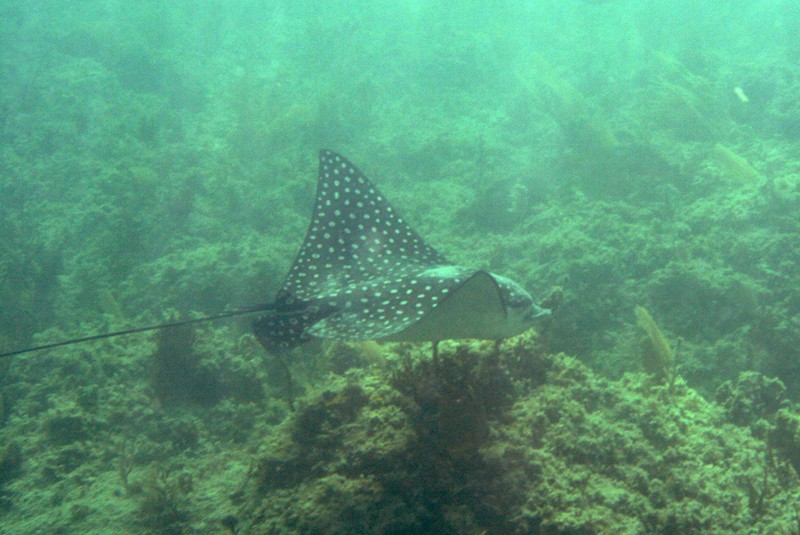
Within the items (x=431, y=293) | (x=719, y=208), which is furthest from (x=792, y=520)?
(x=719, y=208)

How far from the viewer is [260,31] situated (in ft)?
91.8

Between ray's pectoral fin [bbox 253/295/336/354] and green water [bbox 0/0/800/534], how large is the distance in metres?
0.60

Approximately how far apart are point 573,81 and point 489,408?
68.9 ft

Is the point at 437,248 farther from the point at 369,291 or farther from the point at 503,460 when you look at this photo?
the point at 503,460

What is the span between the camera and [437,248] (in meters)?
10.1

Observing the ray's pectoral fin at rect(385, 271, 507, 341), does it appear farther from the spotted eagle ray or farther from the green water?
the green water

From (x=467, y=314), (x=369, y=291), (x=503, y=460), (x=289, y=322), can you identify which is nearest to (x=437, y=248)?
(x=369, y=291)

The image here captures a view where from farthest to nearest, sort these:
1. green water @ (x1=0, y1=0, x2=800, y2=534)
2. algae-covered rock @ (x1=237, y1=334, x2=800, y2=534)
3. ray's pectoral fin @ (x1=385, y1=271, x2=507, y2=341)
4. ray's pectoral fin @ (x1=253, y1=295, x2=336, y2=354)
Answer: ray's pectoral fin @ (x1=253, y1=295, x2=336, y2=354), green water @ (x1=0, y1=0, x2=800, y2=534), ray's pectoral fin @ (x1=385, y1=271, x2=507, y2=341), algae-covered rock @ (x1=237, y1=334, x2=800, y2=534)

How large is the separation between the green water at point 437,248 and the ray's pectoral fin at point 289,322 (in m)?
0.60

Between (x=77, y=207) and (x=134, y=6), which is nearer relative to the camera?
(x=77, y=207)

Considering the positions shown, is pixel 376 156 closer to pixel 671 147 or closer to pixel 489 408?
pixel 671 147

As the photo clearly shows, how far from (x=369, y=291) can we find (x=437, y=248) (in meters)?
6.19

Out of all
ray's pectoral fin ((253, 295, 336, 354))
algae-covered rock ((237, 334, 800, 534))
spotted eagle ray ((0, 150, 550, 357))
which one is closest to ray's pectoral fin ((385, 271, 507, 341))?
spotted eagle ray ((0, 150, 550, 357))

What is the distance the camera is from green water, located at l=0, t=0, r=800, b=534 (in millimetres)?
3432
